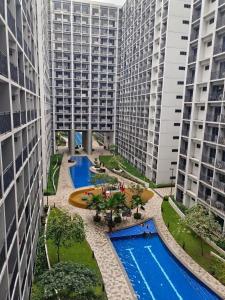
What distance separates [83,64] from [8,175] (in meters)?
70.7

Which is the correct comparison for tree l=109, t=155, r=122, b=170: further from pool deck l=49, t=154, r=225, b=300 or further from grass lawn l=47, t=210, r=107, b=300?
grass lawn l=47, t=210, r=107, b=300

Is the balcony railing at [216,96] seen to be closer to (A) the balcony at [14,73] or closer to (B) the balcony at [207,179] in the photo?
(B) the balcony at [207,179]

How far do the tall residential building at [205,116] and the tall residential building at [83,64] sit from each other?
4532cm

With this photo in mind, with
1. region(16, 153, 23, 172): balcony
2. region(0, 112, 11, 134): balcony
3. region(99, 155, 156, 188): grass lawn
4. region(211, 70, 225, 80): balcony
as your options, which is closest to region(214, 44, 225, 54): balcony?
region(211, 70, 225, 80): balcony

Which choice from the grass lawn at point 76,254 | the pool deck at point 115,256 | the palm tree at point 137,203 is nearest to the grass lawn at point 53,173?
the pool deck at point 115,256

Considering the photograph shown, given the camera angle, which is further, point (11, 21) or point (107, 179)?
point (107, 179)

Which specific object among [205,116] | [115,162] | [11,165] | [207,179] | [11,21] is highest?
[11,21]

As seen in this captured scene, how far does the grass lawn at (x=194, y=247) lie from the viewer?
24312 mm

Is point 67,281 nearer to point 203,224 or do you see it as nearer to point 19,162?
point 19,162

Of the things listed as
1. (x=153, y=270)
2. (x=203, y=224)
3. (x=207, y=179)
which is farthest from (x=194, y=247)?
(x=207, y=179)

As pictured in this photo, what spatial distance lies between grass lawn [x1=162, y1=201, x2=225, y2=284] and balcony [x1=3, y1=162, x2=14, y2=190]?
19.8 metres

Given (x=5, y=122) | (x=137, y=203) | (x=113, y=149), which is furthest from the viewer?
(x=113, y=149)

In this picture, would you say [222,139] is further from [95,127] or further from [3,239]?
[95,127]

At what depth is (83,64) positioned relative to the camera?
79.1 meters
